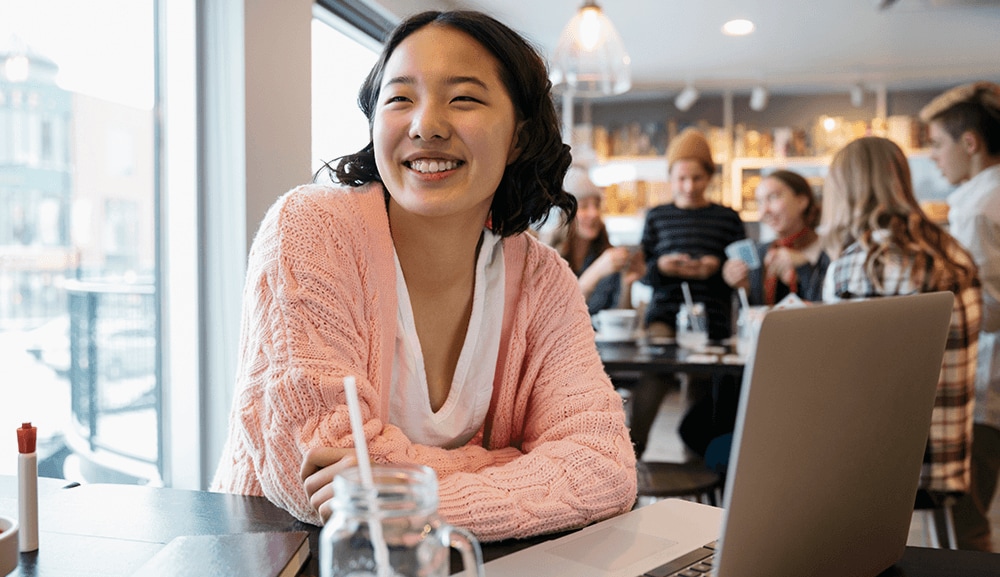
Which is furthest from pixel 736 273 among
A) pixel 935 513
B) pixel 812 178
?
pixel 812 178

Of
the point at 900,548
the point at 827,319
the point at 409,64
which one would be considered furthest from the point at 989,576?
the point at 409,64

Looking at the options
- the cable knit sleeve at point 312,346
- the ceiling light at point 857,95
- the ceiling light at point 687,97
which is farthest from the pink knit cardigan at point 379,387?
the ceiling light at point 857,95

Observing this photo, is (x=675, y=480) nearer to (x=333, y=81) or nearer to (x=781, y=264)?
(x=781, y=264)

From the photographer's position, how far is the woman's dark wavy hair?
1215mm

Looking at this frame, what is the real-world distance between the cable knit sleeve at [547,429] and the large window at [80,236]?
119 cm

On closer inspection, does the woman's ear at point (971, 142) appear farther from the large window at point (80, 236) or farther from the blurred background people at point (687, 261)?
the large window at point (80, 236)

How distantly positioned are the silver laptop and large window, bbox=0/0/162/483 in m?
1.52

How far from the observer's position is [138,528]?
86 centimetres

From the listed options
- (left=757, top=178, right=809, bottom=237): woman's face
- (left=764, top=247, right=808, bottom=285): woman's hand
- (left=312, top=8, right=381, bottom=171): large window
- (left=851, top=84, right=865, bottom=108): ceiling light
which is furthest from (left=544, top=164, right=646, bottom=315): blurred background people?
(left=851, top=84, right=865, bottom=108): ceiling light

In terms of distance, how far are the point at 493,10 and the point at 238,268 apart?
9.70ft

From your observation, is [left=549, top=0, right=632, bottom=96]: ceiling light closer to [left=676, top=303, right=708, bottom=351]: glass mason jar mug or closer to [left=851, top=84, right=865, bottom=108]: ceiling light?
[left=676, top=303, right=708, bottom=351]: glass mason jar mug

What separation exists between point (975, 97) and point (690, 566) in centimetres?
272

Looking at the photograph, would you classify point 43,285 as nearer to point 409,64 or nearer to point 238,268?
point 238,268

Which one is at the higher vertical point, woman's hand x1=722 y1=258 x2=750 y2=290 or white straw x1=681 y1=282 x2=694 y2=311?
→ woman's hand x1=722 y1=258 x2=750 y2=290
